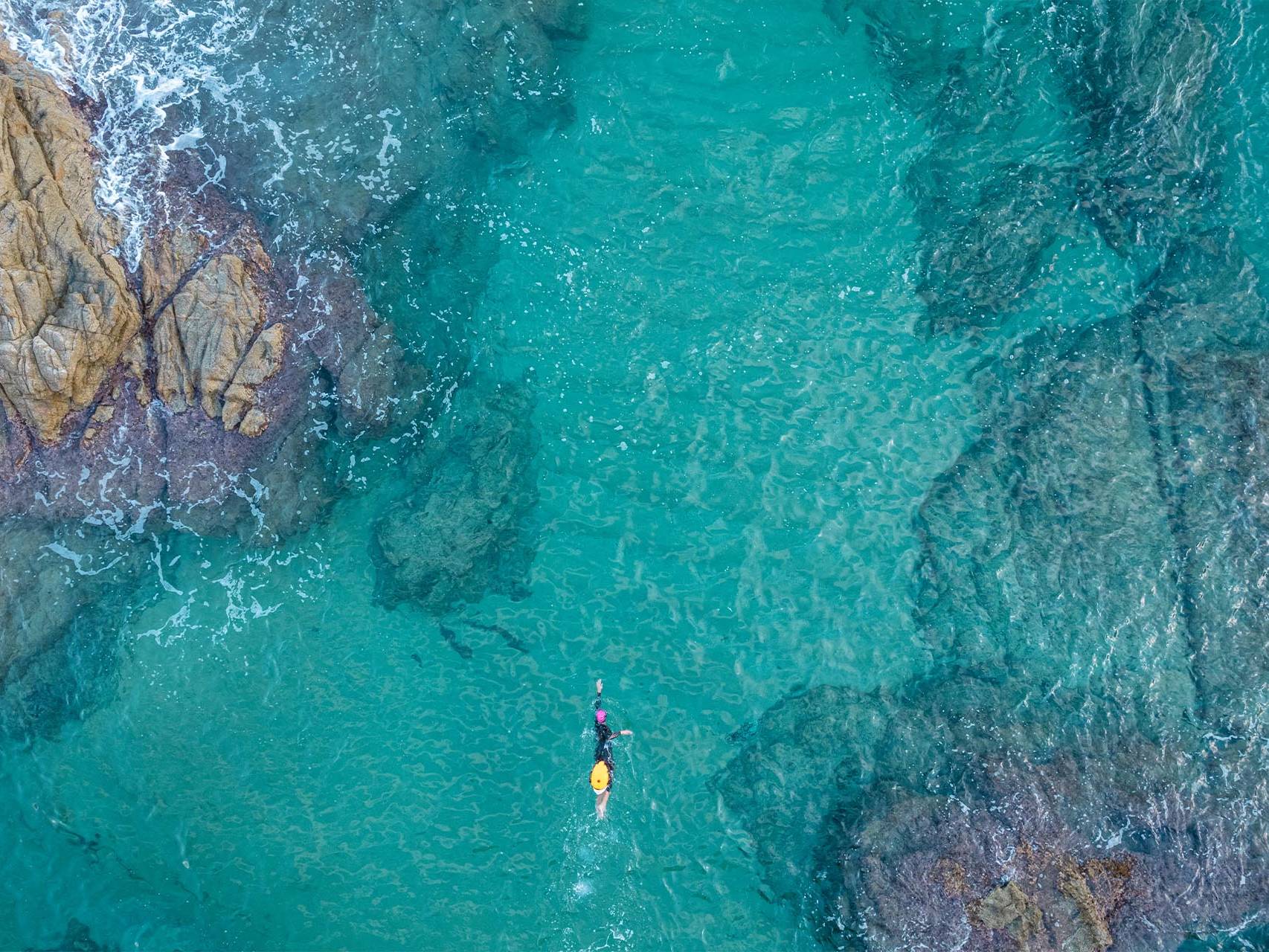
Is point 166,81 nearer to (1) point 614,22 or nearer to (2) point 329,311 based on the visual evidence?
(2) point 329,311

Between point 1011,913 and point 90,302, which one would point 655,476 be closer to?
point 1011,913

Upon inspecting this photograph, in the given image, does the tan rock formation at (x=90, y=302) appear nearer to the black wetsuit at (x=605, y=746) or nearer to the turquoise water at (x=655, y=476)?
the turquoise water at (x=655, y=476)

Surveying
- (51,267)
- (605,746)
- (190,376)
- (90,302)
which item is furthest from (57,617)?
Result: (605,746)

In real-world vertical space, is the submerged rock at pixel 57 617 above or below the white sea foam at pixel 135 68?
below

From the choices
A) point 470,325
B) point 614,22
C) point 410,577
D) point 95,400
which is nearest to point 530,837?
point 410,577

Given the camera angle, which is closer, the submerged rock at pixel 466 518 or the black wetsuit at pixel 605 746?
the black wetsuit at pixel 605 746

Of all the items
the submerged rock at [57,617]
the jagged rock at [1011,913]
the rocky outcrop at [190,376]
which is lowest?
the jagged rock at [1011,913]

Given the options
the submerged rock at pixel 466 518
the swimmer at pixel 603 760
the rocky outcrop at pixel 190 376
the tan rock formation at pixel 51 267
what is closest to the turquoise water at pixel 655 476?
the submerged rock at pixel 466 518
